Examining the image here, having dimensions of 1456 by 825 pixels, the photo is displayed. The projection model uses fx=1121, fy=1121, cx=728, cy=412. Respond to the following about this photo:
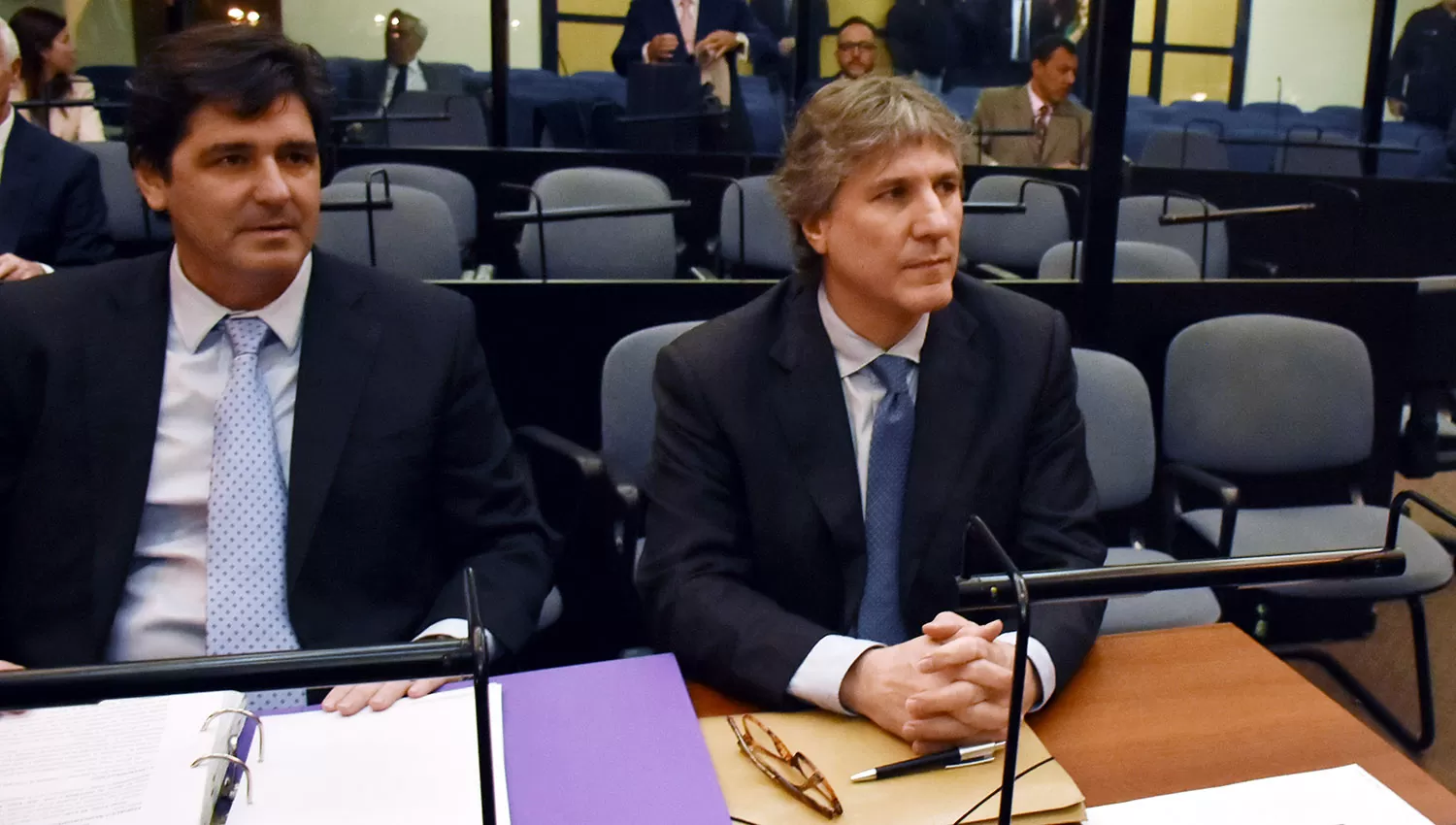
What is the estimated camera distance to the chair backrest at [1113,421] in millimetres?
2260

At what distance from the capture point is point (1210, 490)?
7.54ft

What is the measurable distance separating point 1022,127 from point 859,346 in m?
4.24

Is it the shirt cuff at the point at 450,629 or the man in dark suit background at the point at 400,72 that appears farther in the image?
the man in dark suit background at the point at 400,72

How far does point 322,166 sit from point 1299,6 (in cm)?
812

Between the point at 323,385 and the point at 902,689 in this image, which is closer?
the point at 902,689

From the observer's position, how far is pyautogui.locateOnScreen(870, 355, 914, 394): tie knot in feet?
4.80

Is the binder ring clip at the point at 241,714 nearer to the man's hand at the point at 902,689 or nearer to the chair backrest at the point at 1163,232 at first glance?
the man's hand at the point at 902,689

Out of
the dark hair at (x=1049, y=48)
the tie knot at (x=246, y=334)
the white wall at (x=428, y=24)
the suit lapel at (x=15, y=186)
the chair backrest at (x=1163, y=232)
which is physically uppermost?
the white wall at (x=428, y=24)

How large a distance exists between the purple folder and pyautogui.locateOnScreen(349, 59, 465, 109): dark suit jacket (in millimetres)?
5489

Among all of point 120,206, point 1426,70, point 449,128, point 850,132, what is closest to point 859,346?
point 850,132

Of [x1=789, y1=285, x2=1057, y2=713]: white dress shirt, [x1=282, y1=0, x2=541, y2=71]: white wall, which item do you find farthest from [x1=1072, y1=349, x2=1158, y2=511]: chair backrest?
[x1=282, y1=0, x2=541, y2=71]: white wall

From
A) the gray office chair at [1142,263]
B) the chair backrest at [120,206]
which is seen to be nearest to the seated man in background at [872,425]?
the gray office chair at [1142,263]

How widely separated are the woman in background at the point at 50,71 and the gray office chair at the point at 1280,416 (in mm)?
4214

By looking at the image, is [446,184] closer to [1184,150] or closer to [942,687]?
[942,687]
